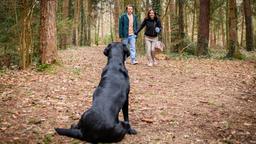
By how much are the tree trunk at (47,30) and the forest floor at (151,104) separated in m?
0.44

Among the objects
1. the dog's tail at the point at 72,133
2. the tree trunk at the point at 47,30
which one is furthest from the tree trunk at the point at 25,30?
the dog's tail at the point at 72,133

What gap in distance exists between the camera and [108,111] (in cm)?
593

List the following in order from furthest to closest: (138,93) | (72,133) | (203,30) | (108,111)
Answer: (203,30) < (138,93) < (72,133) < (108,111)

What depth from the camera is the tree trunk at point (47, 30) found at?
504 inches

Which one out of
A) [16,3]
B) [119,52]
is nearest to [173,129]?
[119,52]

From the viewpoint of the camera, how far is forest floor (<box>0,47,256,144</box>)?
7.06 metres

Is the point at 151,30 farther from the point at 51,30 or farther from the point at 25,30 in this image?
the point at 25,30

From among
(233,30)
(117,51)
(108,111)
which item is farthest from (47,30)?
(233,30)

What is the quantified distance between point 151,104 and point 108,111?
3480mm

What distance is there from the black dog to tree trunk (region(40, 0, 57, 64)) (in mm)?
6222

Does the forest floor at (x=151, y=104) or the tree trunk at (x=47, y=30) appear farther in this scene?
the tree trunk at (x=47, y=30)

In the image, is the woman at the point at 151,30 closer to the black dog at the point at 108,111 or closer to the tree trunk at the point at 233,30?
the tree trunk at the point at 233,30

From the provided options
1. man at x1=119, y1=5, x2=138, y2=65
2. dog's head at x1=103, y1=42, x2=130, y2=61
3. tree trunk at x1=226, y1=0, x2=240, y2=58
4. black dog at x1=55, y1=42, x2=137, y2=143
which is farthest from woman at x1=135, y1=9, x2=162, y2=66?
black dog at x1=55, y1=42, x2=137, y2=143

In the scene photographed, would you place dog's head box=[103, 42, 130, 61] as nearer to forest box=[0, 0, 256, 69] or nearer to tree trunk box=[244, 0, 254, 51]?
forest box=[0, 0, 256, 69]
